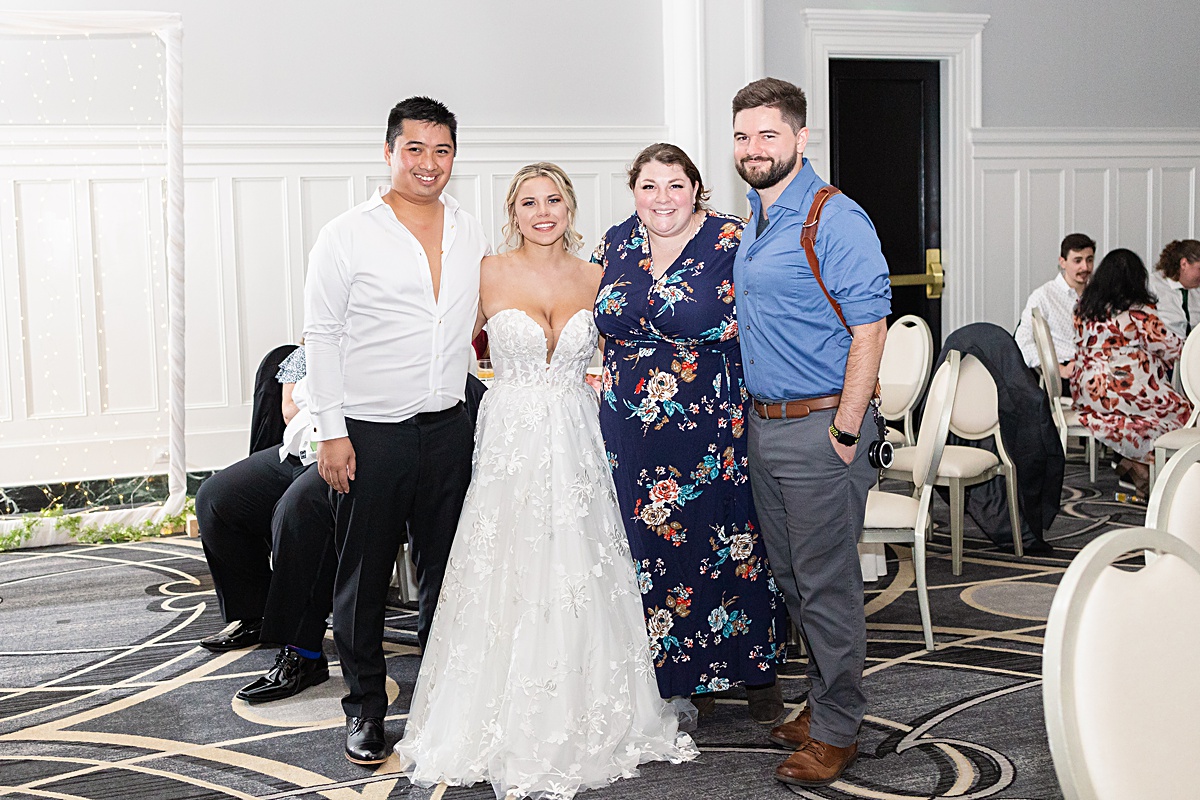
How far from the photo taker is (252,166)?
6488 mm

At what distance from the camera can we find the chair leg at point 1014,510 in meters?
4.81

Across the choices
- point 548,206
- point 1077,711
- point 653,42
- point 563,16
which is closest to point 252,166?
point 563,16

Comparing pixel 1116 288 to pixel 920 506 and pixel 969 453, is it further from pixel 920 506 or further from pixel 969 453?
pixel 920 506

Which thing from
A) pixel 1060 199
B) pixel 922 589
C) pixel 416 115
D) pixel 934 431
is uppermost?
pixel 1060 199

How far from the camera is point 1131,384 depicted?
5.71 meters

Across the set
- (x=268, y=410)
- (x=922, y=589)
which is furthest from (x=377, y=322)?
(x=922, y=589)

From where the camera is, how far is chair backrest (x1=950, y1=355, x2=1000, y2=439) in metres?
4.60

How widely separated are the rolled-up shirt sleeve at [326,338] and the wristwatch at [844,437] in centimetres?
122

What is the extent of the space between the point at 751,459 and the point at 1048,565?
2.39 meters

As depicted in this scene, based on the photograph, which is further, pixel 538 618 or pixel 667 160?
pixel 667 160

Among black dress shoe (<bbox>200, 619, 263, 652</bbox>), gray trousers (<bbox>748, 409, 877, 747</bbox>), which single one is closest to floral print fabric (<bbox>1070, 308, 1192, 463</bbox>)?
gray trousers (<bbox>748, 409, 877, 747</bbox>)

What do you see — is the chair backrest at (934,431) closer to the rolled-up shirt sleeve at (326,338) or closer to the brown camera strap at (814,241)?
the brown camera strap at (814,241)

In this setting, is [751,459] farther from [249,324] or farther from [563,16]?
[563,16]

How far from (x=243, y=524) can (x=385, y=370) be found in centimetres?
126
